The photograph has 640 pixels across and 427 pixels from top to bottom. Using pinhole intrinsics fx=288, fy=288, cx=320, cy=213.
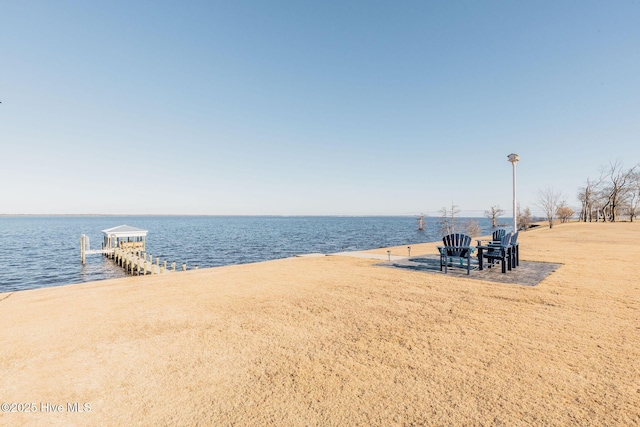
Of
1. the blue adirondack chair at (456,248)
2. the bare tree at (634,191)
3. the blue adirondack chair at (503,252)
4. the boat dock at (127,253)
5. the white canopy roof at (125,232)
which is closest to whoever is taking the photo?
the blue adirondack chair at (503,252)

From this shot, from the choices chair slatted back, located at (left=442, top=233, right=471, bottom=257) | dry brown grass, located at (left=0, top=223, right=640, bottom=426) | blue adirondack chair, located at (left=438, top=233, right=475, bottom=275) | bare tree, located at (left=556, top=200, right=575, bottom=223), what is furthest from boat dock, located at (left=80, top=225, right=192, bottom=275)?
bare tree, located at (left=556, top=200, right=575, bottom=223)

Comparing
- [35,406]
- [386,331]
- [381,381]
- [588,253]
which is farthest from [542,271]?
[35,406]

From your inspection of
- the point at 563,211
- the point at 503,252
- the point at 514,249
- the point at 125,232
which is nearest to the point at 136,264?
the point at 125,232

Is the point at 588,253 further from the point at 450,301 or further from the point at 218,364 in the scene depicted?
the point at 218,364

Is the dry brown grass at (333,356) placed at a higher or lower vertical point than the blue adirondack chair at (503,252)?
lower

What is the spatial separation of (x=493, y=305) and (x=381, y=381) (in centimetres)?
399

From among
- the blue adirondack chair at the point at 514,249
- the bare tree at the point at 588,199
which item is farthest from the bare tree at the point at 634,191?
the blue adirondack chair at the point at 514,249

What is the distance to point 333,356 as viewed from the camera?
401 centimetres

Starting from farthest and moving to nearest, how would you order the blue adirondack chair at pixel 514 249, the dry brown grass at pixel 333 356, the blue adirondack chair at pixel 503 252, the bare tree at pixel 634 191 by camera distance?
the bare tree at pixel 634 191 → the blue adirondack chair at pixel 514 249 → the blue adirondack chair at pixel 503 252 → the dry brown grass at pixel 333 356

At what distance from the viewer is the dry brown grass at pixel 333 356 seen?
2.90 metres

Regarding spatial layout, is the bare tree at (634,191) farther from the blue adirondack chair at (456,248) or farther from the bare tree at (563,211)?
the blue adirondack chair at (456,248)

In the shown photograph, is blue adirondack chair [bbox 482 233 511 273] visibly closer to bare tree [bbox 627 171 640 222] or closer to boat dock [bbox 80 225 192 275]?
boat dock [bbox 80 225 192 275]

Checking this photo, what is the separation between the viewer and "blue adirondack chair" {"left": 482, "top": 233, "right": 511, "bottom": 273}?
9.11 m

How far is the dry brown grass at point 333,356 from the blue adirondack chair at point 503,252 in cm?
164
